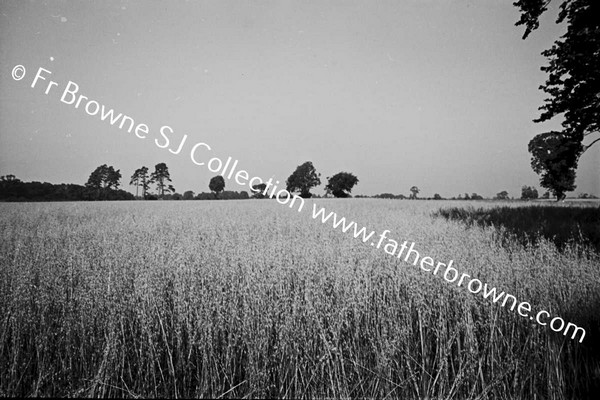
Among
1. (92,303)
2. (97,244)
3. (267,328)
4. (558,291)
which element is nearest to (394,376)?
(267,328)

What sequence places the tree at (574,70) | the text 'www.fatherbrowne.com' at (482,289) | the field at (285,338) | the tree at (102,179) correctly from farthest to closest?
1. the tree at (102,179)
2. the tree at (574,70)
3. the text 'www.fatherbrowne.com' at (482,289)
4. the field at (285,338)

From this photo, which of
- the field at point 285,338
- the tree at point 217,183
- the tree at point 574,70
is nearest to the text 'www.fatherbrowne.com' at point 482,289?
the field at point 285,338

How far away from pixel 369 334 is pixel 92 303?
2.80 m

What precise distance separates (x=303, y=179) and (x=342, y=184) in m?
12.3

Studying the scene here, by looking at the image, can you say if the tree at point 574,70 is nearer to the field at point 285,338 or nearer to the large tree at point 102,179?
the field at point 285,338

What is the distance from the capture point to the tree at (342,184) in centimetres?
8144

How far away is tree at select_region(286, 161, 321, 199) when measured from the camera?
79.7 metres

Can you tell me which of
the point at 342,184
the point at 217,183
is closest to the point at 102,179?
the point at 217,183

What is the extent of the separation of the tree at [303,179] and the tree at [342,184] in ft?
18.5

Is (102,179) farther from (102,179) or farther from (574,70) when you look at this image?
(574,70)

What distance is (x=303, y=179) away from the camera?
80312 millimetres

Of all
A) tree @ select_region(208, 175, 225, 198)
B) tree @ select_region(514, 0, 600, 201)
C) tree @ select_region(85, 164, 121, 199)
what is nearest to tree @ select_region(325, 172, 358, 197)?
tree @ select_region(208, 175, 225, 198)

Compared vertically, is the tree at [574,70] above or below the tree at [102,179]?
above

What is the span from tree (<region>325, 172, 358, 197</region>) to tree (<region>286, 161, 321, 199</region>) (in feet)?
18.5
